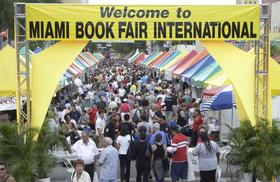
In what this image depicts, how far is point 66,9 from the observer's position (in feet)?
39.9

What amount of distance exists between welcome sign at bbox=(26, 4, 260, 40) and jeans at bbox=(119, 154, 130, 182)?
116 inches

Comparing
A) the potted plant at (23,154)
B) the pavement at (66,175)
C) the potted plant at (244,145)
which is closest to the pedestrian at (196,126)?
the pavement at (66,175)

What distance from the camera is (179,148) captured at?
41.4 feet

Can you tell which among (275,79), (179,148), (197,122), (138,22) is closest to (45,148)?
(179,148)

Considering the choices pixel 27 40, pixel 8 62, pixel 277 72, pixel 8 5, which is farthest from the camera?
pixel 8 5

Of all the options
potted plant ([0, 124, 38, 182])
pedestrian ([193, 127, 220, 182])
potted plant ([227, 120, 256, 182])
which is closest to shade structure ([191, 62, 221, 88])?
potted plant ([227, 120, 256, 182])

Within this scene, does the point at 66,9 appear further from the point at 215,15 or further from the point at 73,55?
the point at 215,15

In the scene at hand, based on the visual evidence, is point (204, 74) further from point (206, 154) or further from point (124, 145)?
point (206, 154)

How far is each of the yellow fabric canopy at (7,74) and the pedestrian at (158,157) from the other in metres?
4.91

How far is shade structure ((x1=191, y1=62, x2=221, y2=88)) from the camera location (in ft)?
69.4

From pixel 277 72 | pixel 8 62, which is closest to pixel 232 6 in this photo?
pixel 277 72

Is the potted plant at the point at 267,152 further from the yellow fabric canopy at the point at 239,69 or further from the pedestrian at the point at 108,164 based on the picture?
the pedestrian at the point at 108,164

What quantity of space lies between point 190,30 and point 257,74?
1779 mm

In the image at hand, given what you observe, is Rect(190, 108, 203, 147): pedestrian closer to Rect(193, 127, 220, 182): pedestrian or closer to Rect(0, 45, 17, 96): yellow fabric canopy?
Rect(193, 127, 220, 182): pedestrian
